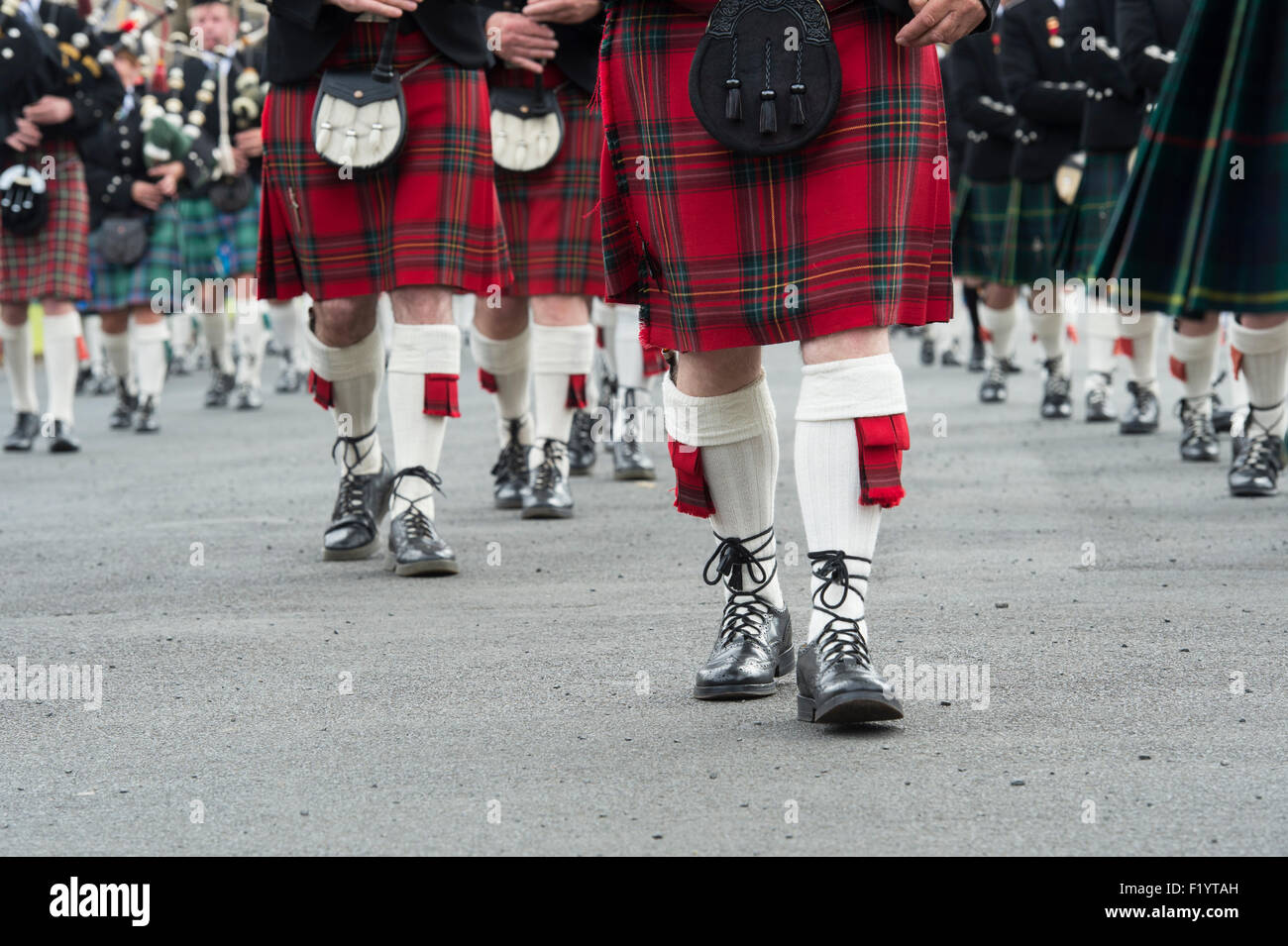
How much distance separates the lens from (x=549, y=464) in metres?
4.98

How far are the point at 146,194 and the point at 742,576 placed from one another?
261 inches

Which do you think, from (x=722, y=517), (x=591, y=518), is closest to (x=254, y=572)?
(x=591, y=518)

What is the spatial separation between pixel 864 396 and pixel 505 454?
2.96 meters

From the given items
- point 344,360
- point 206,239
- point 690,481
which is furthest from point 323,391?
point 206,239

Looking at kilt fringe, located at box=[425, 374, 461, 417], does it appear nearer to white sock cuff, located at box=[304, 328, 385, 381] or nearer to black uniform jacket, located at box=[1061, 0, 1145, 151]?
white sock cuff, located at box=[304, 328, 385, 381]

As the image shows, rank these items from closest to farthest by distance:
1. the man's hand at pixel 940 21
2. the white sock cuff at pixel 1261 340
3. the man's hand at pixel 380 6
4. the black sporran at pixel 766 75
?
the man's hand at pixel 940 21 → the black sporran at pixel 766 75 → the man's hand at pixel 380 6 → the white sock cuff at pixel 1261 340

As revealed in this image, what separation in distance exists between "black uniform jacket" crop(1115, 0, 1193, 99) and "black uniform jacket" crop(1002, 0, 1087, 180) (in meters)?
1.28

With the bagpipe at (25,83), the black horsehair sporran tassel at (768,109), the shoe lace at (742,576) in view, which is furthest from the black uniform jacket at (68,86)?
the black horsehair sporran tassel at (768,109)

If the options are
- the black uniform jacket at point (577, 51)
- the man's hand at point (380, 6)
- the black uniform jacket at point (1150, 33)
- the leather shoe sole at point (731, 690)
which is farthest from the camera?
the black uniform jacket at point (1150, 33)

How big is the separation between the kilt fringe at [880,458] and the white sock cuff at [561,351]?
8.65ft

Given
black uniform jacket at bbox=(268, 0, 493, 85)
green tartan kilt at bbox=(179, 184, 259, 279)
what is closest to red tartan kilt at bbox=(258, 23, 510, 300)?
black uniform jacket at bbox=(268, 0, 493, 85)

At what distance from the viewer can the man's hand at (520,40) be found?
476 centimetres

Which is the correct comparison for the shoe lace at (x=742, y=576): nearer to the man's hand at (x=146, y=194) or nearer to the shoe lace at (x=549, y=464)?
the shoe lace at (x=549, y=464)
